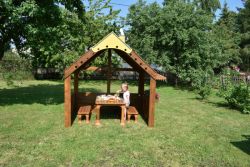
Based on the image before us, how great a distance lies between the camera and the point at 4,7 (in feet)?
33.4

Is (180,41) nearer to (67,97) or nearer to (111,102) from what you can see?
(111,102)

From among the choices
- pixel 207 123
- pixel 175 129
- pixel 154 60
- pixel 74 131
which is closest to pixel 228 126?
pixel 207 123

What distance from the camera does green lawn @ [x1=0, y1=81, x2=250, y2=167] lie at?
573 cm

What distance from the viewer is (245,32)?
42469mm

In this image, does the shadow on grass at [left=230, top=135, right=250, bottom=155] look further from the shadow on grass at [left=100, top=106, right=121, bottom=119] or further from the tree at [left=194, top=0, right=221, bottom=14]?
the tree at [left=194, top=0, right=221, bottom=14]

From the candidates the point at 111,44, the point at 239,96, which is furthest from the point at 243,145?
the point at 239,96

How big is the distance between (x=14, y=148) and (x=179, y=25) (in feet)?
55.6

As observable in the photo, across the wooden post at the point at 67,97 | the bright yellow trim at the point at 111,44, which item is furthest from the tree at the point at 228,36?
the wooden post at the point at 67,97

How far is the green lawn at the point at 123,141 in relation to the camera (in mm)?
5727

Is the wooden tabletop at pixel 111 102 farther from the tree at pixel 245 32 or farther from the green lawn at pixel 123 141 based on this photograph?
the tree at pixel 245 32

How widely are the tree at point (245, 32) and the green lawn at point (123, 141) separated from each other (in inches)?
1244

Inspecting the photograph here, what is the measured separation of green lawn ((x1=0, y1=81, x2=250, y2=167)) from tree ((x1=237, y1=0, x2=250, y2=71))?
31.6 metres

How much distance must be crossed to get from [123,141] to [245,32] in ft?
136

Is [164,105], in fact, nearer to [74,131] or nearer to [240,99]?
[240,99]
